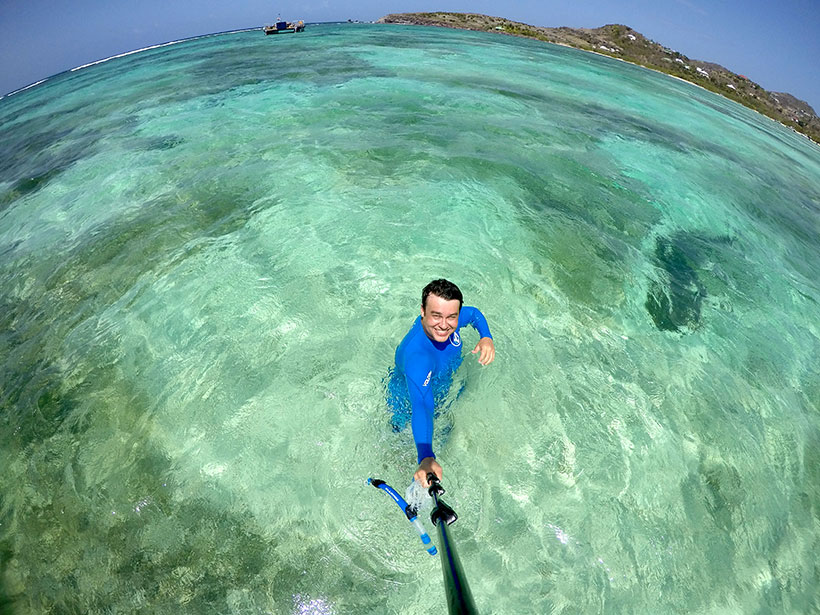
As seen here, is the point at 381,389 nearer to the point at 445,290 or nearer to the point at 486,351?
the point at 486,351

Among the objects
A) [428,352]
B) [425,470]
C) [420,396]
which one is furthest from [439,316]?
[425,470]

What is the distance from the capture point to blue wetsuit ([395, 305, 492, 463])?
3014 mm

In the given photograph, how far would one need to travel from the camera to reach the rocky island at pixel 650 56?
46.6 m

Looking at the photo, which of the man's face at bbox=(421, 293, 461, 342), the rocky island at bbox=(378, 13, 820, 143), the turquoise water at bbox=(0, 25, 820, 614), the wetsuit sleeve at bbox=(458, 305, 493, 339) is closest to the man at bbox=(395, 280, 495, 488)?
the man's face at bbox=(421, 293, 461, 342)

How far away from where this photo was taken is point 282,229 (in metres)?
7.24

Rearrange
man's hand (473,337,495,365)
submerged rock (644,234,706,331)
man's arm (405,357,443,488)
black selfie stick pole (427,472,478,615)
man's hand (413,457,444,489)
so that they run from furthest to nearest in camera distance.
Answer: submerged rock (644,234,706,331) → man's hand (473,337,495,365) → man's arm (405,357,443,488) → man's hand (413,457,444,489) → black selfie stick pole (427,472,478,615)

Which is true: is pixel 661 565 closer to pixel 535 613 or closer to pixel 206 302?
pixel 535 613

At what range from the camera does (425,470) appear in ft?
8.81

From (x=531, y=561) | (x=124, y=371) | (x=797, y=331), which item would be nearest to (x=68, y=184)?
(x=124, y=371)

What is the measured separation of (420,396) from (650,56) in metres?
83.6

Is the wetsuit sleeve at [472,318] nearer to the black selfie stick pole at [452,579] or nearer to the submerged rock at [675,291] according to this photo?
the black selfie stick pole at [452,579]

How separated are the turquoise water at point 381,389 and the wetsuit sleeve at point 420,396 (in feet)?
3.74

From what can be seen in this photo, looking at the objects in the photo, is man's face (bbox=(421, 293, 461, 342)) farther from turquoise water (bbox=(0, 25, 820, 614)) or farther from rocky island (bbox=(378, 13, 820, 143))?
rocky island (bbox=(378, 13, 820, 143))

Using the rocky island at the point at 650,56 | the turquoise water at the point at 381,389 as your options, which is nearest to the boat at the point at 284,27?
the rocky island at the point at 650,56
